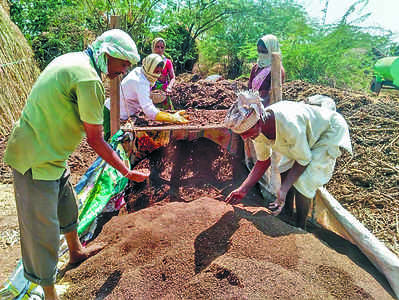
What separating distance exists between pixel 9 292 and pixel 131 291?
0.70 meters

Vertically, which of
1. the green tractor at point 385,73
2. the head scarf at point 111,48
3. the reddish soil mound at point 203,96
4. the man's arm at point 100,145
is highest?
the head scarf at point 111,48

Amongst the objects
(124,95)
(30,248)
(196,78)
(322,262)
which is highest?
(124,95)

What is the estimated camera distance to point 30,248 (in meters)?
1.79

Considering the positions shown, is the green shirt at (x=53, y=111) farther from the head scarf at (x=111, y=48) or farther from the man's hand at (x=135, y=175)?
the man's hand at (x=135, y=175)

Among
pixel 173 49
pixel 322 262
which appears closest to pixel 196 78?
pixel 173 49

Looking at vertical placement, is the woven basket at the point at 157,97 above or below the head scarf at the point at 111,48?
below

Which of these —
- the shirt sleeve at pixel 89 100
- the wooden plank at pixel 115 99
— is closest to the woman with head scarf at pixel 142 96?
the wooden plank at pixel 115 99

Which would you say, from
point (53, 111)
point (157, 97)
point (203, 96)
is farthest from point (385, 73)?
point (53, 111)

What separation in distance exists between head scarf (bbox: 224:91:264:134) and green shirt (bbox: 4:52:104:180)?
79 cm

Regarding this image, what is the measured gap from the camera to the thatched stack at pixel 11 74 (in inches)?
197

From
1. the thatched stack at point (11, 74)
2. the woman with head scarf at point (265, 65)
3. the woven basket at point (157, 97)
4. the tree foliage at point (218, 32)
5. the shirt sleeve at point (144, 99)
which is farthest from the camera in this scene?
the tree foliage at point (218, 32)

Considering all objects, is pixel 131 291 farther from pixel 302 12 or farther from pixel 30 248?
pixel 302 12

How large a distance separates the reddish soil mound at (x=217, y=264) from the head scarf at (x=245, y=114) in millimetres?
602

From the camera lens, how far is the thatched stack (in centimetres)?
501
